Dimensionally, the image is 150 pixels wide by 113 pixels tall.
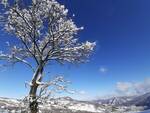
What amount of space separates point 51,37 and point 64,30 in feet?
3.00

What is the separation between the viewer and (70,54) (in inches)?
593

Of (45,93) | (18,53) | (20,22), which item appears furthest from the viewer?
(18,53)

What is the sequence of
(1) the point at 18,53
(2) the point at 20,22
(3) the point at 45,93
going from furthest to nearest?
(1) the point at 18,53 → (2) the point at 20,22 → (3) the point at 45,93

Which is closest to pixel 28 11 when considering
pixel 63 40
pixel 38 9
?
pixel 38 9

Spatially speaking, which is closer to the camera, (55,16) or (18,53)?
(55,16)

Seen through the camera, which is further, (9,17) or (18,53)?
(18,53)

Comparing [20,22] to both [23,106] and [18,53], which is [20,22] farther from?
[23,106]

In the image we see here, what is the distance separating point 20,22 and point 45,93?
457cm

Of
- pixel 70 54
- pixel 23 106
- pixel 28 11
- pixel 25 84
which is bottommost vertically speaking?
pixel 23 106

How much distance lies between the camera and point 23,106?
13305mm

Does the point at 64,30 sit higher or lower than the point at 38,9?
lower

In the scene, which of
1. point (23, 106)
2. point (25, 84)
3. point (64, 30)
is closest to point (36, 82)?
point (25, 84)

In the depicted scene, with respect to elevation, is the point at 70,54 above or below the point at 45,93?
above

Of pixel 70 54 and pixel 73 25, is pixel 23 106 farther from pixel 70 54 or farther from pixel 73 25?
pixel 73 25
